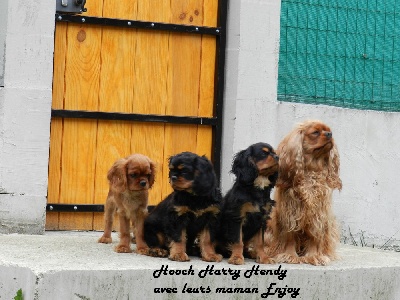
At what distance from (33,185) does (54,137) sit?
0.53m

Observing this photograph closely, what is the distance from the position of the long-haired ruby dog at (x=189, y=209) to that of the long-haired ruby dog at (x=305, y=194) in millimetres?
580

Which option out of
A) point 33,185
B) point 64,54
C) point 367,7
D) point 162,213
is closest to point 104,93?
point 64,54

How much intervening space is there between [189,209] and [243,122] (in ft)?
7.00

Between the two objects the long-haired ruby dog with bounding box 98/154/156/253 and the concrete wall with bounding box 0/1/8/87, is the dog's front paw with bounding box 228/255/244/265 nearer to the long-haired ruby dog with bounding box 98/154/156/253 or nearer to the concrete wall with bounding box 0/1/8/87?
the long-haired ruby dog with bounding box 98/154/156/253

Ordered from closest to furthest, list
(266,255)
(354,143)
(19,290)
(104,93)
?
(19,290), (266,255), (104,93), (354,143)

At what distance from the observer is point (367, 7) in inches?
364

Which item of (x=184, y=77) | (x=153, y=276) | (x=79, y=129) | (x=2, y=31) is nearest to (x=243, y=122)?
(x=184, y=77)

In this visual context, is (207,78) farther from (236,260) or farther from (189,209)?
(236,260)

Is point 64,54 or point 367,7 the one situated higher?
point 367,7

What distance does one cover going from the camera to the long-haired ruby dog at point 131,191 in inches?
265

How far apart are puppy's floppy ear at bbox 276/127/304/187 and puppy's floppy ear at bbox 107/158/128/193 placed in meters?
1.14

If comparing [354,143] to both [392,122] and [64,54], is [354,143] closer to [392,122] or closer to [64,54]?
[392,122]

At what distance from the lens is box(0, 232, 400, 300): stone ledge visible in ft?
19.5

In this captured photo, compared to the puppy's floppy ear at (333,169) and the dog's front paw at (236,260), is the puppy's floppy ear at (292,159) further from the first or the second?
the dog's front paw at (236,260)
